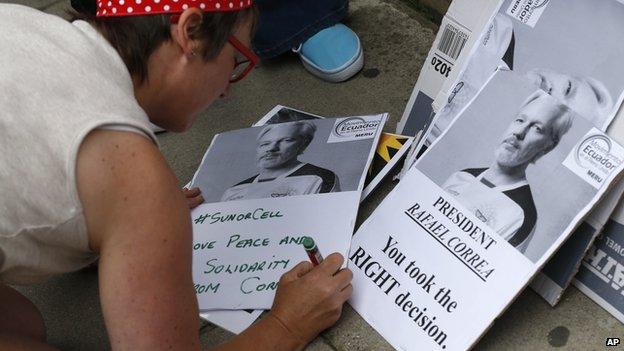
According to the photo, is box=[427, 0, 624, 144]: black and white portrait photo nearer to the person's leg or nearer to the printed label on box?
the printed label on box

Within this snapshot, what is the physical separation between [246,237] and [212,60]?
47 centimetres

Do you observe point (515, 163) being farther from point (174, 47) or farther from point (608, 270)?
point (174, 47)

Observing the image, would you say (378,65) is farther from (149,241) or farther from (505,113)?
(149,241)

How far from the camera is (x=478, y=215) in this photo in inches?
44.3

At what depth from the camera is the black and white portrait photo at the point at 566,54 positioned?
1056mm

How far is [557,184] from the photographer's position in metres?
1.07

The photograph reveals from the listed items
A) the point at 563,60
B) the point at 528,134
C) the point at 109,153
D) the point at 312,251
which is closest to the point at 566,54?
the point at 563,60

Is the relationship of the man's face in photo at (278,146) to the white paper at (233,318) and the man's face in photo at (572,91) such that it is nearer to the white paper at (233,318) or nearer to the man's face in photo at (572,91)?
the white paper at (233,318)

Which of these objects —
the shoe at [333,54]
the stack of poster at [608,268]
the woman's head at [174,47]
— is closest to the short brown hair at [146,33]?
the woman's head at [174,47]

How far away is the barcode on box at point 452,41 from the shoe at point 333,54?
378 millimetres

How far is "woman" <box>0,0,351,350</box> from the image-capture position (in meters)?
0.75

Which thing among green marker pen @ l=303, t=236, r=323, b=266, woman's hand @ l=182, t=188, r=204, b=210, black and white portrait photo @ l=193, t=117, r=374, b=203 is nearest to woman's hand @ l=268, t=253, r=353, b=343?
green marker pen @ l=303, t=236, r=323, b=266

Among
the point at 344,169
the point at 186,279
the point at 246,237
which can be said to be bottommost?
the point at 246,237

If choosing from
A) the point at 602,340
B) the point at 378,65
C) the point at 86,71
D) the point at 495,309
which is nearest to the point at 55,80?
the point at 86,71
